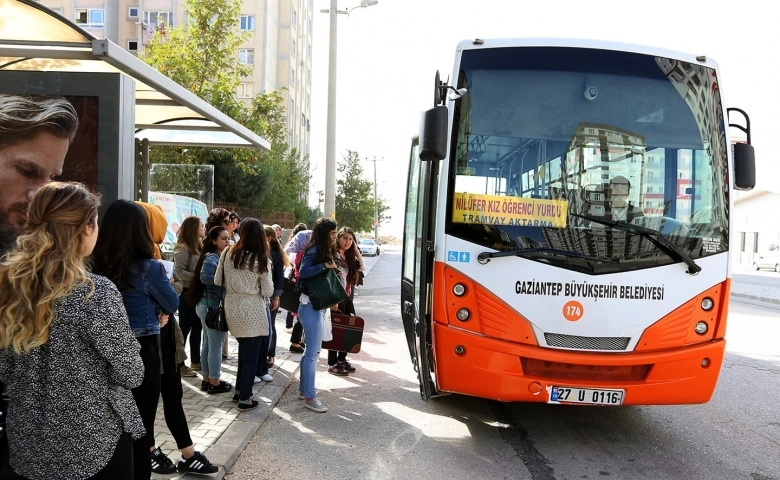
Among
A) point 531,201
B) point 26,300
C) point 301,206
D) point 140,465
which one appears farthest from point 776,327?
point 301,206

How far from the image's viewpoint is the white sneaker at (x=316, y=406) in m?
6.14

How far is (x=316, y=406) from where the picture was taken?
618cm

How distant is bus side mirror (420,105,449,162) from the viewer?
4.80m

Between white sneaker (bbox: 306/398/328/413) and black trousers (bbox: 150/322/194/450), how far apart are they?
1.96m

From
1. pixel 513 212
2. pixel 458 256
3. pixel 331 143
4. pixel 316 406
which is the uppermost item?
pixel 331 143

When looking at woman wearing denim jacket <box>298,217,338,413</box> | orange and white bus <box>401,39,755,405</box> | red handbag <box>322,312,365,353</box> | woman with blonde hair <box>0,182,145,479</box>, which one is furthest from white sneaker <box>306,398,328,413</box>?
woman with blonde hair <box>0,182,145,479</box>

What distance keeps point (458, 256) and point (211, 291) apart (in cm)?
266

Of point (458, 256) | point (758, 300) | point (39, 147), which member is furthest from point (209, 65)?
point (758, 300)

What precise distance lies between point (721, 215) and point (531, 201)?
1.53 metres

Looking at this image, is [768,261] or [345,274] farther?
[768,261]

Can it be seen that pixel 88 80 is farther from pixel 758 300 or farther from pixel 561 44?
pixel 758 300

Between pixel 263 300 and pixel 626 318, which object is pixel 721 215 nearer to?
pixel 626 318

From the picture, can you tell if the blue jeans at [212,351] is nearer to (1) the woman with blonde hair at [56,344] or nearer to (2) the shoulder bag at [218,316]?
(2) the shoulder bag at [218,316]

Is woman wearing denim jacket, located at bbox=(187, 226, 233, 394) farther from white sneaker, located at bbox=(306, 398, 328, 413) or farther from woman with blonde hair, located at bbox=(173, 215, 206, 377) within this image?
white sneaker, located at bbox=(306, 398, 328, 413)
